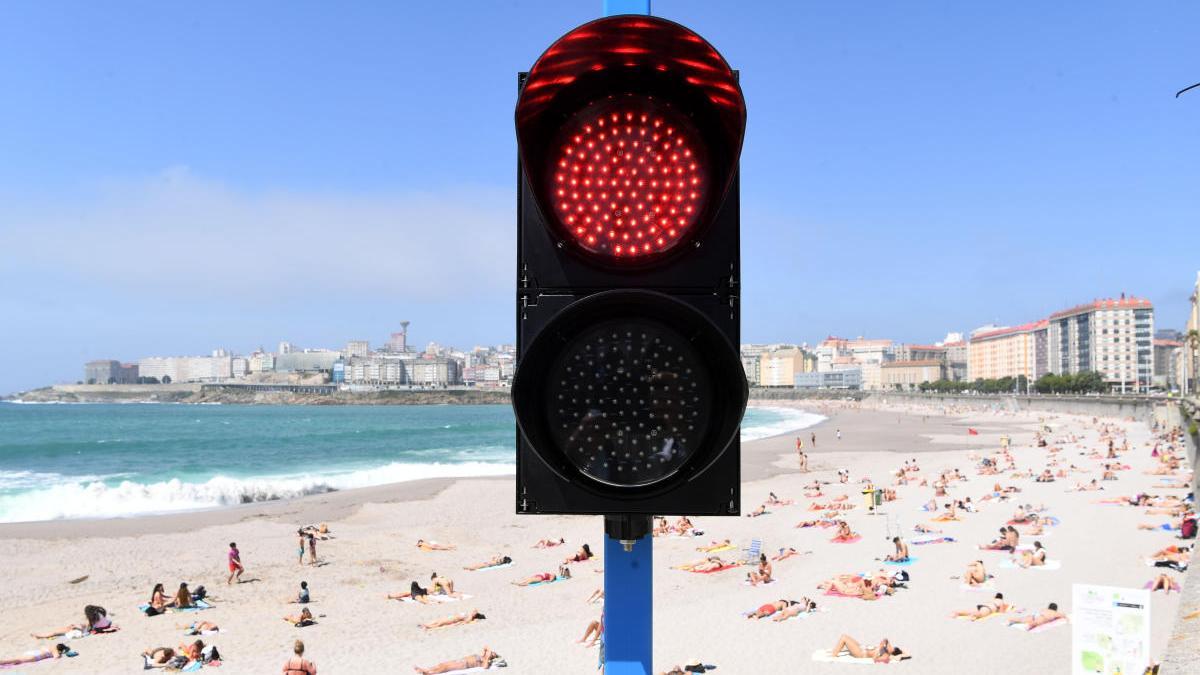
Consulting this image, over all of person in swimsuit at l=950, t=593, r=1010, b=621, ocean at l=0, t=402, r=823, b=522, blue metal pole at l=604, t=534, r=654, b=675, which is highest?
blue metal pole at l=604, t=534, r=654, b=675

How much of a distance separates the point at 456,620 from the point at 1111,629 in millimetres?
10326

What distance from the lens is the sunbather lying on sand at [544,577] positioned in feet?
54.9

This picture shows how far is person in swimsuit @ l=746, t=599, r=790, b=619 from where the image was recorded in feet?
45.5

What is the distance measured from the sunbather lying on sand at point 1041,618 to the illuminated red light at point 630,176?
44.5 feet

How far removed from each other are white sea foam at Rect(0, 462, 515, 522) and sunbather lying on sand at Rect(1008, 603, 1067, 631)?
27252mm

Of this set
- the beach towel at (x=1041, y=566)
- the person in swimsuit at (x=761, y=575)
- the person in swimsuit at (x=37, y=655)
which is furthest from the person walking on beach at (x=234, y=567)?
the beach towel at (x=1041, y=566)

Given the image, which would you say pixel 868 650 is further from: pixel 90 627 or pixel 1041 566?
pixel 90 627

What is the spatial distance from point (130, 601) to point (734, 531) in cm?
1387

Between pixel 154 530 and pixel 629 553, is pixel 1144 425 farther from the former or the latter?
pixel 629 553

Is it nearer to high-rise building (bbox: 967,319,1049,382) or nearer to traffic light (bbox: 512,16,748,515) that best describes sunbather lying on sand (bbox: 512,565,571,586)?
traffic light (bbox: 512,16,748,515)

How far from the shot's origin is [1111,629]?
668 cm

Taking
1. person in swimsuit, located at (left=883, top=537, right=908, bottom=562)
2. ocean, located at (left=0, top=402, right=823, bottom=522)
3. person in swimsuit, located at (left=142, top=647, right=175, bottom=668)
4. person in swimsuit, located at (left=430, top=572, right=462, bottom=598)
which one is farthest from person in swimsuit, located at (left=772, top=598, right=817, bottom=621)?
ocean, located at (left=0, top=402, right=823, bottom=522)

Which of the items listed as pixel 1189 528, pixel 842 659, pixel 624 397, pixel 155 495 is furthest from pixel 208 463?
pixel 624 397

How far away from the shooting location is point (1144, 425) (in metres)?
57.6
